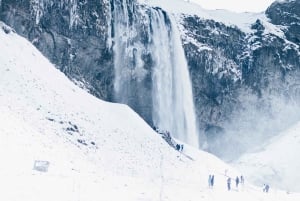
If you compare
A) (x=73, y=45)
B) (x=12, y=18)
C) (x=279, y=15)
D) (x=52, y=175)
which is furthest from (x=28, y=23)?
(x=279, y=15)

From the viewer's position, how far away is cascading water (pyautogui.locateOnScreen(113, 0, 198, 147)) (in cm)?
5525

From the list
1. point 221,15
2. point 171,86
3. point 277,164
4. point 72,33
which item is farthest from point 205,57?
point 72,33

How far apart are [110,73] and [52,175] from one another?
32.2 metres

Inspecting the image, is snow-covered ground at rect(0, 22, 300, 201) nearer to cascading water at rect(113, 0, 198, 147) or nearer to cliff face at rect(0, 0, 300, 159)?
cliff face at rect(0, 0, 300, 159)

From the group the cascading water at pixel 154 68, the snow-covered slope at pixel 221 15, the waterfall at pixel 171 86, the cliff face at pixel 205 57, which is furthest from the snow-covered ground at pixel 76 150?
A: the snow-covered slope at pixel 221 15

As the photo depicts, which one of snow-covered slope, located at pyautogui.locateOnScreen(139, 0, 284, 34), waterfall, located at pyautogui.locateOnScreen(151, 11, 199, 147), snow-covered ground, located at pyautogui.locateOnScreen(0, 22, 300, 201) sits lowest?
snow-covered ground, located at pyautogui.locateOnScreen(0, 22, 300, 201)

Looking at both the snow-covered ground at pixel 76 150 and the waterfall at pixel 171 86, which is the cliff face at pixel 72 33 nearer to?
the snow-covered ground at pixel 76 150

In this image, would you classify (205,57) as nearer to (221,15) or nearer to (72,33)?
(221,15)

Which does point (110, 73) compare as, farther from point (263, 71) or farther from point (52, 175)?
point (52, 175)

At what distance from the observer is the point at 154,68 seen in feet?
188

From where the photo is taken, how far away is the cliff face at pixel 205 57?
48.5 meters

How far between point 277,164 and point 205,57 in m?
16.5

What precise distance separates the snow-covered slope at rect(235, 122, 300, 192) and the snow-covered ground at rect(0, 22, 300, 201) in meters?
14.0

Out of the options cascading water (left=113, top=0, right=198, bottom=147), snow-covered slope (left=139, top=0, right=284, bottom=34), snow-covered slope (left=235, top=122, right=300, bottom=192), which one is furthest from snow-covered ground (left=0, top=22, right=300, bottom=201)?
snow-covered slope (left=139, top=0, right=284, bottom=34)
